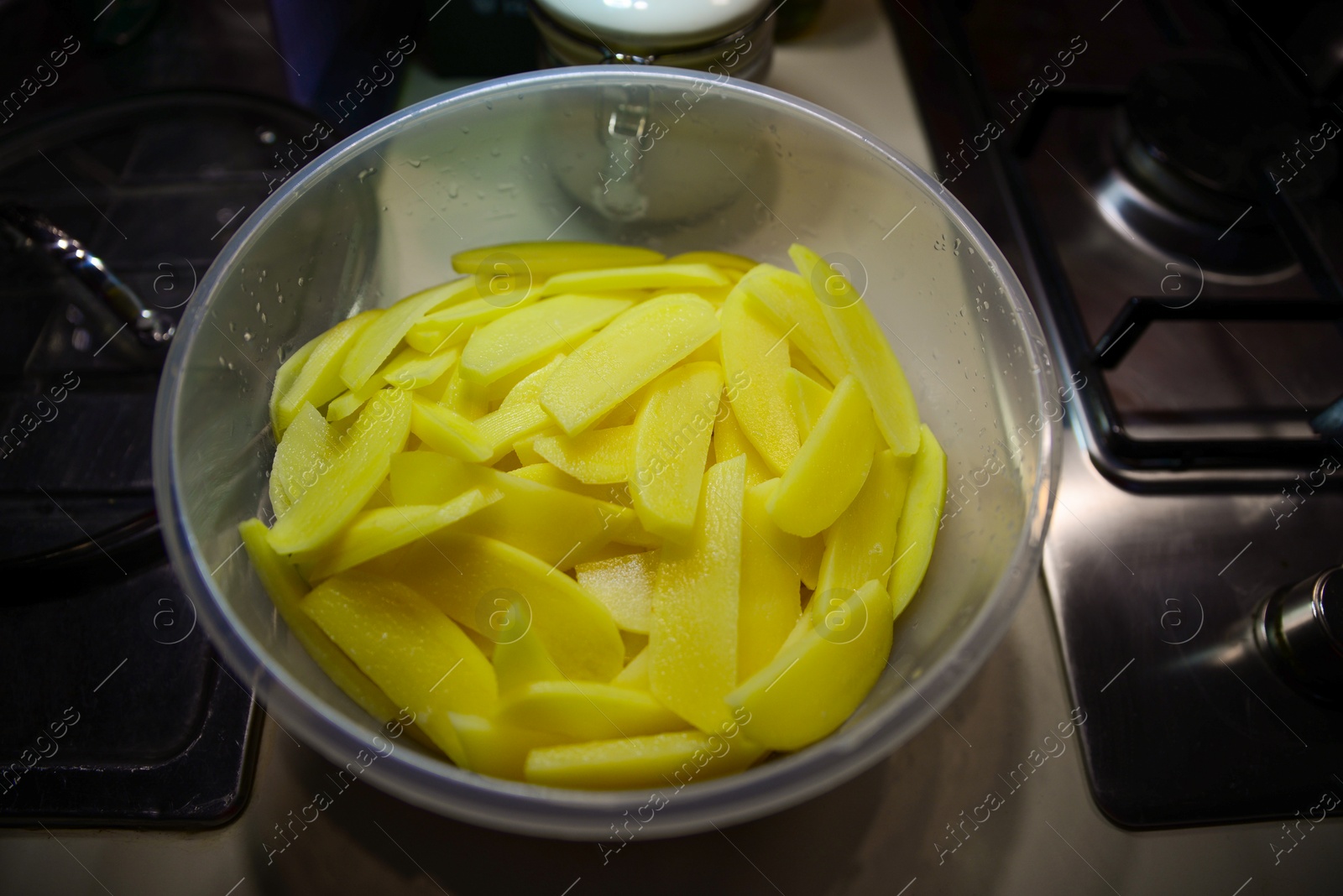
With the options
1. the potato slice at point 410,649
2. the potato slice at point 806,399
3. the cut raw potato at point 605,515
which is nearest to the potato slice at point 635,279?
the cut raw potato at point 605,515

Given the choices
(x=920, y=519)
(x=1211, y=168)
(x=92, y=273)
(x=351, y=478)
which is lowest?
(x=1211, y=168)

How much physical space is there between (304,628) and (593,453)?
20 centimetres

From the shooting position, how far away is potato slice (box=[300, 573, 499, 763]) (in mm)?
456

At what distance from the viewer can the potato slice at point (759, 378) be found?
55cm

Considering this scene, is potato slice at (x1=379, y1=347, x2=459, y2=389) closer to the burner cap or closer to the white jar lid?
the white jar lid

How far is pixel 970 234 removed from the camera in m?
0.55

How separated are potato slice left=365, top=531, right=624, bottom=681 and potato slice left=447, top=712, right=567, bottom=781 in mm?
43

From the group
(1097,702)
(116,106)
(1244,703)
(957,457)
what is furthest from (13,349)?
(1244,703)

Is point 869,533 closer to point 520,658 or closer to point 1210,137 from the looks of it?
point 520,658

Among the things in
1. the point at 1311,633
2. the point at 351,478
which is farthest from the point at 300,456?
the point at 1311,633

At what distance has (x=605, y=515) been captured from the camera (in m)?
0.52

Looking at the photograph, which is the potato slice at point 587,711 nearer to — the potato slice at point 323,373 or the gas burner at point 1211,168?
the potato slice at point 323,373

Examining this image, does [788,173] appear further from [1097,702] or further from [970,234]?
[1097,702]

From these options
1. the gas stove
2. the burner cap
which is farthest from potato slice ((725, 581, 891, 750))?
the burner cap
